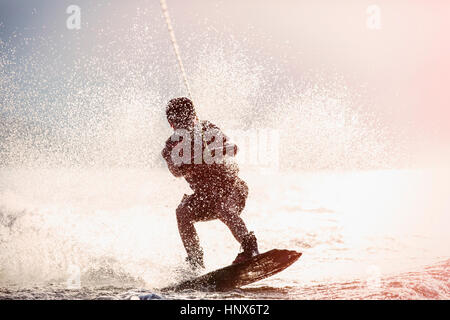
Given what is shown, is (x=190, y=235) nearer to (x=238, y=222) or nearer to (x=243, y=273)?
(x=238, y=222)

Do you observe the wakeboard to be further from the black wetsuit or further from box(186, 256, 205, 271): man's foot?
the black wetsuit

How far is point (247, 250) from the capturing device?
13.6ft

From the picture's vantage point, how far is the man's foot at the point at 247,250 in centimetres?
412

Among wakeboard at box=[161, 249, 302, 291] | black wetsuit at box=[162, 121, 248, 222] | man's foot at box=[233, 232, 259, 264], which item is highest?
black wetsuit at box=[162, 121, 248, 222]

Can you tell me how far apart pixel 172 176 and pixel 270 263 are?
5.32ft

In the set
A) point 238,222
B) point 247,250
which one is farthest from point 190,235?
point 247,250

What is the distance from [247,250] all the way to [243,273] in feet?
0.85

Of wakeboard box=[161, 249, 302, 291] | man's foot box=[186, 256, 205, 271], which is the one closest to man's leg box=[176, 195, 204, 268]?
man's foot box=[186, 256, 205, 271]

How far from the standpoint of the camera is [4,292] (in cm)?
395

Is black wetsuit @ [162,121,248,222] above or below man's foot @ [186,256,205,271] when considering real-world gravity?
above

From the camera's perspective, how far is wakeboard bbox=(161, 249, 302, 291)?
13.1ft

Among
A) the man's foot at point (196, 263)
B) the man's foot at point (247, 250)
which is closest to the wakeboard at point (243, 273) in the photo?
the man's foot at point (247, 250)

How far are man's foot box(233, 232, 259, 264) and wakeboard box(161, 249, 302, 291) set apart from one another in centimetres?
11
